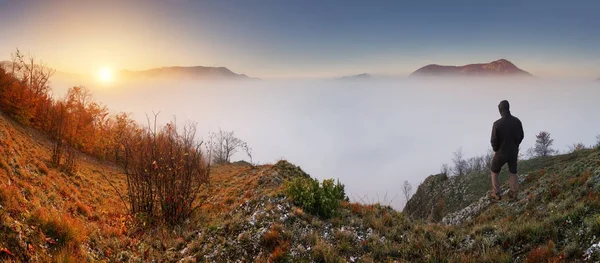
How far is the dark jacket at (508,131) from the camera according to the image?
36.0 ft

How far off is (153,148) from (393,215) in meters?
9.19

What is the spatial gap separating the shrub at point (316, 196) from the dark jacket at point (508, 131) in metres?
6.79

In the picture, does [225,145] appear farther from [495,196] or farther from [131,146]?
[495,196]

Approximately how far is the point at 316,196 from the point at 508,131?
780cm

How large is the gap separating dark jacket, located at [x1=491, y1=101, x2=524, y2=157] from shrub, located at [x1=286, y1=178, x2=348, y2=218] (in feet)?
22.3

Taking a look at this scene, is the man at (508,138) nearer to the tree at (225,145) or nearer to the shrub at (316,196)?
the shrub at (316,196)

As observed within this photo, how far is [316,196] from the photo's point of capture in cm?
984

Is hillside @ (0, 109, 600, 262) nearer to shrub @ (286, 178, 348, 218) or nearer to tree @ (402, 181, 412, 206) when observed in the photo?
shrub @ (286, 178, 348, 218)

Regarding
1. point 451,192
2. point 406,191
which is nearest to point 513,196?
point 451,192

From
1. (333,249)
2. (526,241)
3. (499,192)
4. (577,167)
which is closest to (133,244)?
(333,249)

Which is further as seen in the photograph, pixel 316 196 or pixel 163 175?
A: pixel 163 175

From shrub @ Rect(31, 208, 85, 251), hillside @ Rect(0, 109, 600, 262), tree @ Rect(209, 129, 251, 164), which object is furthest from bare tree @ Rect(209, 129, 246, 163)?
shrub @ Rect(31, 208, 85, 251)

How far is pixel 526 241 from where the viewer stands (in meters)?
6.30

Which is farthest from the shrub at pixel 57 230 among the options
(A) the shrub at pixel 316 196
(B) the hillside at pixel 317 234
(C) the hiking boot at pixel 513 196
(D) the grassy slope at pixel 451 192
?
(D) the grassy slope at pixel 451 192
